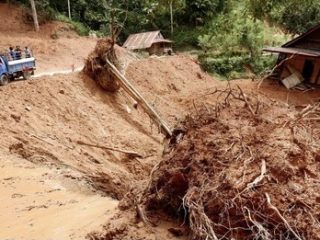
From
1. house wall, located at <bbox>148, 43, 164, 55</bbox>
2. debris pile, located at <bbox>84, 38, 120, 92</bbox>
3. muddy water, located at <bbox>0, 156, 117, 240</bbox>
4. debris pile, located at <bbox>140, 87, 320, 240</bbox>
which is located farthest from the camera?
house wall, located at <bbox>148, 43, 164, 55</bbox>

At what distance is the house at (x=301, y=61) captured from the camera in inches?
700

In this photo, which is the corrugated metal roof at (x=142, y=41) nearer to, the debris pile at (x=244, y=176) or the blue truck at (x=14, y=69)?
the blue truck at (x=14, y=69)

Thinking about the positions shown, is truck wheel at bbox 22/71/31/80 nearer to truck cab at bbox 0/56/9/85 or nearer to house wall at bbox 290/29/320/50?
truck cab at bbox 0/56/9/85

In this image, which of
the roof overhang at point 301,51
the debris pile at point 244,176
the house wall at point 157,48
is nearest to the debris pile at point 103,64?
the roof overhang at point 301,51

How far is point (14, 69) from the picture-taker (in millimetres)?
12680

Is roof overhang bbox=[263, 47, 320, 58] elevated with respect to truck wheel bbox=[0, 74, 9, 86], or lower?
lower

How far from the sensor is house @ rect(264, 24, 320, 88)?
17781 millimetres

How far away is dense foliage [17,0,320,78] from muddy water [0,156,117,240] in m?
13.1

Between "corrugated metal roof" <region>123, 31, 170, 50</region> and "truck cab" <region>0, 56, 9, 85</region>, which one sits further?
"corrugated metal roof" <region>123, 31, 170, 50</region>

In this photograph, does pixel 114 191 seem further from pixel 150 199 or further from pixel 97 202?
pixel 150 199

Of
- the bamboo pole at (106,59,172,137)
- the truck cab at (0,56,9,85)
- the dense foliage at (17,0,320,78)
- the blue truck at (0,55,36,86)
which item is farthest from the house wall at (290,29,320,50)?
the truck cab at (0,56,9,85)

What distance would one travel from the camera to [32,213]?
6.20 metres

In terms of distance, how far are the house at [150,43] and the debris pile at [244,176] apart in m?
19.4

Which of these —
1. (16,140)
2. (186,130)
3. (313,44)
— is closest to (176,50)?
(313,44)
